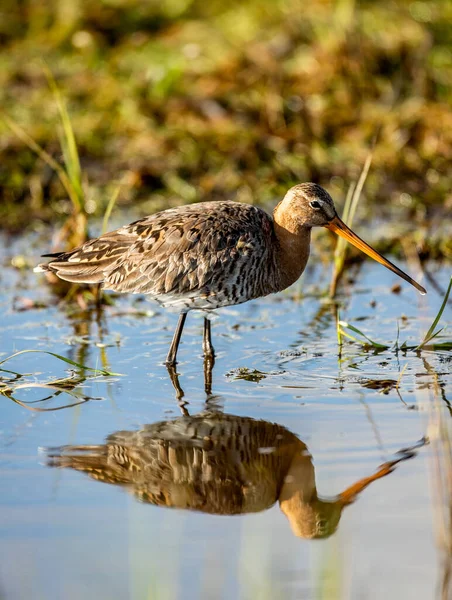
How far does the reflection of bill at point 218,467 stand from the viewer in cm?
516

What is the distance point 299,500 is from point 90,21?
10.5 metres

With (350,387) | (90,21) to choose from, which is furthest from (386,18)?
(350,387)

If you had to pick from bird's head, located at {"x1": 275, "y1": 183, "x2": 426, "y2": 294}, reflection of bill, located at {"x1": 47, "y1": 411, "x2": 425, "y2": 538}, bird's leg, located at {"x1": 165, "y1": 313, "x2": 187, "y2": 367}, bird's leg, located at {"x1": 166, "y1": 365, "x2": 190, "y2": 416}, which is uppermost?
bird's head, located at {"x1": 275, "y1": 183, "x2": 426, "y2": 294}

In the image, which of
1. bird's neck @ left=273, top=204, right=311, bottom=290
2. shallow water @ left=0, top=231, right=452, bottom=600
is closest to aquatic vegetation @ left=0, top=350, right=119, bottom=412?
shallow water @ left=0, top=231, right=452, bottom=600

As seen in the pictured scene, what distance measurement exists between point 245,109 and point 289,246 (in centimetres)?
488

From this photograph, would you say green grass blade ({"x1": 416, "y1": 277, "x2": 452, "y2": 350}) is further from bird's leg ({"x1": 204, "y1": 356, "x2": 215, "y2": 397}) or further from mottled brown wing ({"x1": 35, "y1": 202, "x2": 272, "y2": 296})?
bird's leg ({"x1": 204, "y1": 356, "x2": 215, "y2": 397})

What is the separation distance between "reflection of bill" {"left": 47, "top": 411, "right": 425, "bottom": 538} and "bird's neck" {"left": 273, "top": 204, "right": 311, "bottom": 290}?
1.78m

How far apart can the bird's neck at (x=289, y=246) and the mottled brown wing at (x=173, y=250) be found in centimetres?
14

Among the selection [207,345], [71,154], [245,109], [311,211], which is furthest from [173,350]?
[245,109]

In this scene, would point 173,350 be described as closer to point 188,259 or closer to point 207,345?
point 207,345

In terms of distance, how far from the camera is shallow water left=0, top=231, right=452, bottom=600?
14.7 ft

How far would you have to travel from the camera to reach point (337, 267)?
28.0 ft

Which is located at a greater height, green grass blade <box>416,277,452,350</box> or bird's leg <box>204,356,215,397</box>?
green grass blade <box>416,277,452,350</box>

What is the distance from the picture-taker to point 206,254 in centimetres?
738
